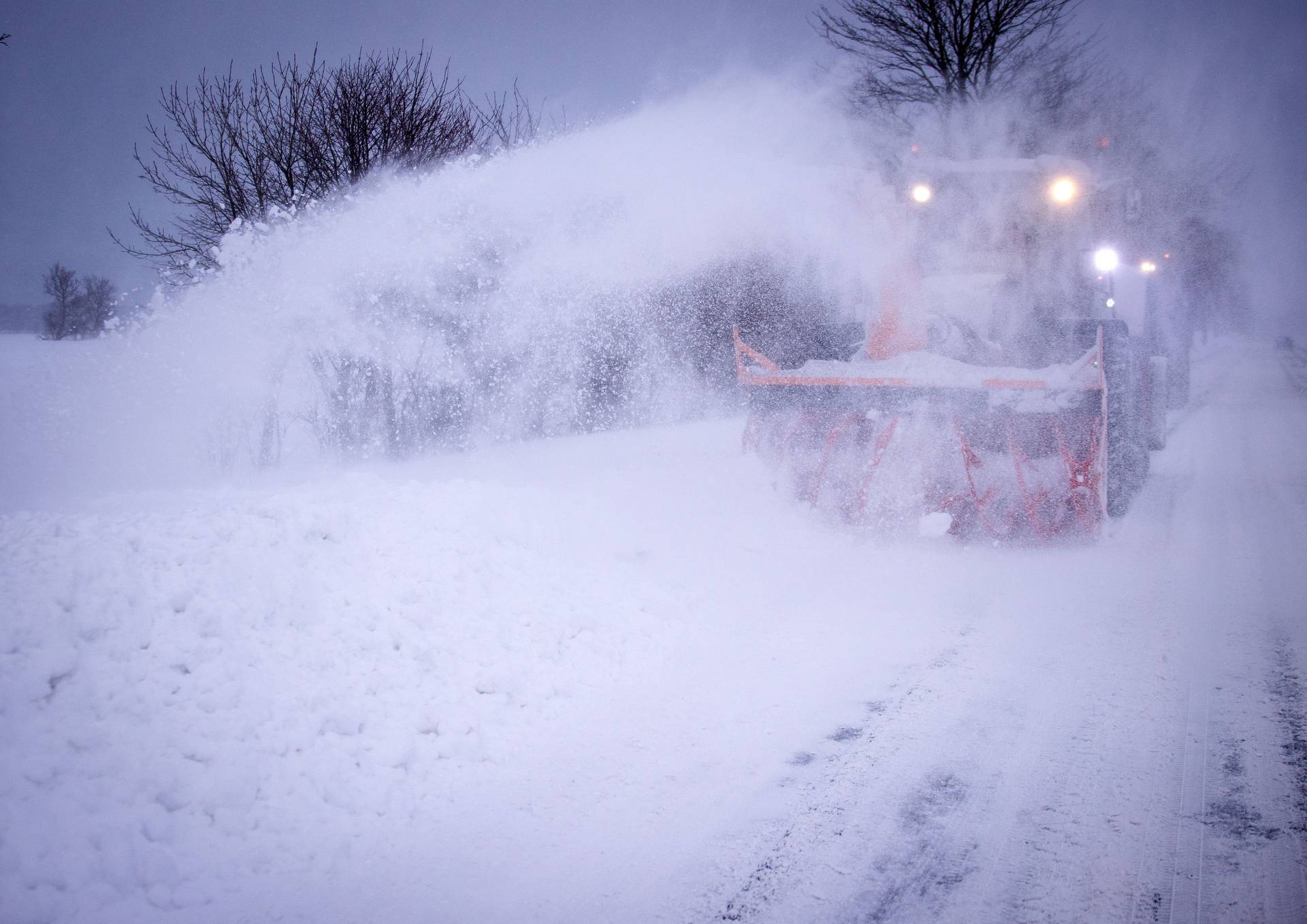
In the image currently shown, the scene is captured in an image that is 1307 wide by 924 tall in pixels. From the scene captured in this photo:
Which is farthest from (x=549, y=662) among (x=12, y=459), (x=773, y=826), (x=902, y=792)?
(x=12, y=459)

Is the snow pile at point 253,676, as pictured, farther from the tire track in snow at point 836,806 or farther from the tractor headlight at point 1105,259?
the tractor headlight at point 1105,259

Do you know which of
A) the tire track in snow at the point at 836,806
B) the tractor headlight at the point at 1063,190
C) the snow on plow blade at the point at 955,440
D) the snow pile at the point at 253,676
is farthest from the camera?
the tractor headlight at the point at 1063,190

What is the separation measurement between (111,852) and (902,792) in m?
2.61

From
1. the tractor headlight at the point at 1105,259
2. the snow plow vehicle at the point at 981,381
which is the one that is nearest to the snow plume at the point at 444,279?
the snow plow vehicle at the point at 981,381

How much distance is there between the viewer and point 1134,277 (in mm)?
8836

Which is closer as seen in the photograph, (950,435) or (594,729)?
(594,729)

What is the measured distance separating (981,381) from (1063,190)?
7.76 ft

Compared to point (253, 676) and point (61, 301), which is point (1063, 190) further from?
point (61, 301)

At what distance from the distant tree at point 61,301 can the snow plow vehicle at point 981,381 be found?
103ft

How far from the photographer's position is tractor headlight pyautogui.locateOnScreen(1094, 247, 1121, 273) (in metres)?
6.73

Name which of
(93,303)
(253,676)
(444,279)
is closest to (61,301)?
(93,303)

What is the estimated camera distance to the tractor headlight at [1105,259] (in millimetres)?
6730

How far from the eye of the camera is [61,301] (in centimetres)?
3023

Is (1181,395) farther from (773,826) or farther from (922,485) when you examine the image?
(773,826)
